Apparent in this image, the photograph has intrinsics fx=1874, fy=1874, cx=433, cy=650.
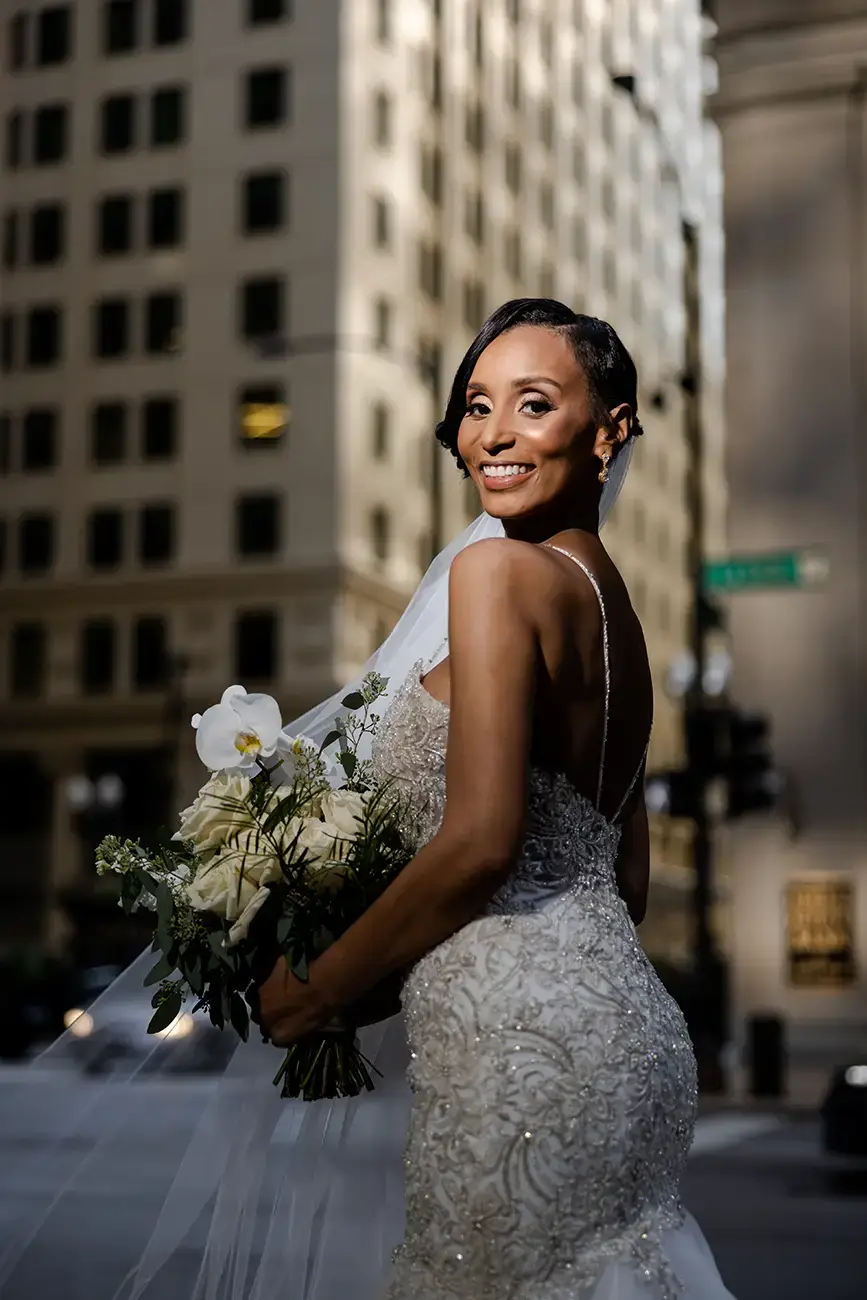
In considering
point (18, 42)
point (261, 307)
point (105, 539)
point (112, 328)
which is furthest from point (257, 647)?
point (18, 42)

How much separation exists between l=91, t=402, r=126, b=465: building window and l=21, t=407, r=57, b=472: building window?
1.34 m

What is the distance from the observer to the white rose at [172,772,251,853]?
121 inches

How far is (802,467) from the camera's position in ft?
92.9

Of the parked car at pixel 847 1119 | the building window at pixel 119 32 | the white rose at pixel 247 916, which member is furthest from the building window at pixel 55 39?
the white rose at pixel 247 916

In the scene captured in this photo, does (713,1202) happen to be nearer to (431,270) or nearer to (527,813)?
(527,813)

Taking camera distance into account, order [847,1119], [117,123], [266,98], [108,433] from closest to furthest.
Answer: [847,1119], [266,98], [108,433], [117,123]

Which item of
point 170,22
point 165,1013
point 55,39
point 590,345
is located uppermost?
point 170,22

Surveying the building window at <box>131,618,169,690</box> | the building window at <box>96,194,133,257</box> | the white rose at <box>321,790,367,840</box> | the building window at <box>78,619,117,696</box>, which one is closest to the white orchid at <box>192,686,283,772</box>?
the white rose at <box>321,790,367,840</box>

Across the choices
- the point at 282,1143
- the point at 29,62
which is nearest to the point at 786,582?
the point at 282,1143

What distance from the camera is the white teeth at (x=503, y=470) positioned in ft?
10.1

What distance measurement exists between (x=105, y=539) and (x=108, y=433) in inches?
134

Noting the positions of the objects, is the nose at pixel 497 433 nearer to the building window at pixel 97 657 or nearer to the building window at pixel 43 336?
the building window at pixel 97 657

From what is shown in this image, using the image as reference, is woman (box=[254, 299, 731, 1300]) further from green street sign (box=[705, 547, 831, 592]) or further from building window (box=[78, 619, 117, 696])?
building window (box=[78, 619, 117, 696])

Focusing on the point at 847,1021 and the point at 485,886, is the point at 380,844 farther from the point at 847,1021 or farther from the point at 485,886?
the point at 847,1021
